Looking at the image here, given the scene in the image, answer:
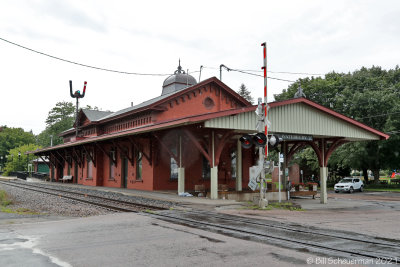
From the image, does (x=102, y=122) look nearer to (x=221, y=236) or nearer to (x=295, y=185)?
(x=295, y=185)

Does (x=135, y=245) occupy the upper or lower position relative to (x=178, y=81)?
lower

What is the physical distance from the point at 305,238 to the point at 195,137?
→ 34.1ft

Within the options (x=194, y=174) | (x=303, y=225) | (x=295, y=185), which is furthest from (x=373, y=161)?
(x=303, y=225)

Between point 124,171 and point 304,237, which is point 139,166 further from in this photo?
point 304,237

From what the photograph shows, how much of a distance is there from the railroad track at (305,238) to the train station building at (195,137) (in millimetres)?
6328

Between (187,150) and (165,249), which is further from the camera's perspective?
(187,150)

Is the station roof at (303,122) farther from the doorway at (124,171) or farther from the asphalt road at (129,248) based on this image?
the doorway at (124,171)

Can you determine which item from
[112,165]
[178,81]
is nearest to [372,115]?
[178,81]

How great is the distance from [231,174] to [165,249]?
19.5 metres

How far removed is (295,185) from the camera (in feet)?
82.4

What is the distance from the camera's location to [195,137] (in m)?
17.9

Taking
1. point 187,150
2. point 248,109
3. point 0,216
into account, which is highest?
point 248,109

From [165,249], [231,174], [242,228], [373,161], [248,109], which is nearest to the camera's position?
[165,249]

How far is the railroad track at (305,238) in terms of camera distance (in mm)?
6527
